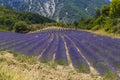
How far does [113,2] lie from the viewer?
267 ft

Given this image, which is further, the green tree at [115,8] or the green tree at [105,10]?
the green tree at [105,10]

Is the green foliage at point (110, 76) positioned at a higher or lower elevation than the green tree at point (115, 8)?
lower

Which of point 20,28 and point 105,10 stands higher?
point 105,10

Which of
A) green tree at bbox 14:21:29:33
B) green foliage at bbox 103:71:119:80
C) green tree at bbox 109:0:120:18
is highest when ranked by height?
green tree at bbox 109:0:120:18

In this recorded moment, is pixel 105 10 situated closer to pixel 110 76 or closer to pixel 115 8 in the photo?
pixel 115 8

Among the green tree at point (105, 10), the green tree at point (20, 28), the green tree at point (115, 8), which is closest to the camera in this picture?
the green tree at point (115, 8)

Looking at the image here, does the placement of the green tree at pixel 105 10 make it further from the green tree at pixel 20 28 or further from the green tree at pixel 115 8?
the green tree at pixel 20 28

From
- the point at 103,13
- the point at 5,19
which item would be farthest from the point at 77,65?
the point at 5,19

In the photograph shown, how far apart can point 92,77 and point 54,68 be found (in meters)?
3.06

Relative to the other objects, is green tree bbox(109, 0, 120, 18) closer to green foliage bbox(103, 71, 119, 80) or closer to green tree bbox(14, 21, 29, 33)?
green tree bbox(14, 21, 29, 33)

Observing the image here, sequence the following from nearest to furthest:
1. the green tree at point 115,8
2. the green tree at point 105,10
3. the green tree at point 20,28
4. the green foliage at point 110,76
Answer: the green foliage at point 110,76 < the green tree at point 115,8 < the green tree at point 105,10 < the green tree at point 20,28

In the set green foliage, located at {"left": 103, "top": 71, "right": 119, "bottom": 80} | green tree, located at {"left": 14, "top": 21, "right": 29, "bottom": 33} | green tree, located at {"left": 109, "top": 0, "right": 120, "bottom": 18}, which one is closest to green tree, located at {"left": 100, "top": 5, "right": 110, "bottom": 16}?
green tree, located at {"left": 109, "top": 0, "right": 120, "bottom": 18}

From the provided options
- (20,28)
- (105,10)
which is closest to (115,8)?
(105,10)

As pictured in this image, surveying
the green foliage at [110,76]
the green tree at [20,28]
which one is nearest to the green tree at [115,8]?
the green tree at [20,28]
